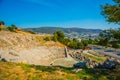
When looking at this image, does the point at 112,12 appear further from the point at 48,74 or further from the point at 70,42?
Result: the point at 70,42

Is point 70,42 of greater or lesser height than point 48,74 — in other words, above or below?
below

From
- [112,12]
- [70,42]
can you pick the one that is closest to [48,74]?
[112,12]

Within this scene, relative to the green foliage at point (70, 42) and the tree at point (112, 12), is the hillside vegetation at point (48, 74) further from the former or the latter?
the green foliage at point (70, 42)

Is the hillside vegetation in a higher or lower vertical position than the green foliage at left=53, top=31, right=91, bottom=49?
higher

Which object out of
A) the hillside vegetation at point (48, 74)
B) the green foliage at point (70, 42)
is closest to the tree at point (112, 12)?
the hillside vegetation at point (48, 74)

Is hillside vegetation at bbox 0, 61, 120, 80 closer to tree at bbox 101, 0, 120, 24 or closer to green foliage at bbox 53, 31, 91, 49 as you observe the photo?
tree at bbox 101, 0, 120, 24

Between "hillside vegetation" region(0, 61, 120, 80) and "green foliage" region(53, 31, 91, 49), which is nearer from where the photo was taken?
"hillside vegetation" region(0, 61, 120, 80)

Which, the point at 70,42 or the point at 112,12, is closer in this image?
the point at 112,12

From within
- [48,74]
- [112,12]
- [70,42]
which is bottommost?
[70,42]

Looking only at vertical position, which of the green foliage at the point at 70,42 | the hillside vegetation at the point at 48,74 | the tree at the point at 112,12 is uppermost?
the tree at the point at 112,12

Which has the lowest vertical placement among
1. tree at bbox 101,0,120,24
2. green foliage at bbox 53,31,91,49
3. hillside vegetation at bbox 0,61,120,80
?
green foliage at bbox 53,31,91,49

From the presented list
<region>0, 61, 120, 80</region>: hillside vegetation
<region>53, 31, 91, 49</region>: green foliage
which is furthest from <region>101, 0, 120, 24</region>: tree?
<region>53, 31, 91, 49</region>: green foliage

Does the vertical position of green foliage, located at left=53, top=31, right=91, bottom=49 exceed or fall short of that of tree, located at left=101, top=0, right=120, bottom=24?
it falls short

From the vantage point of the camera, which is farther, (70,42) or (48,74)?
(70,42)
